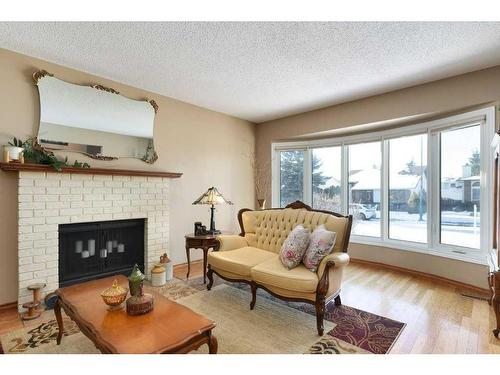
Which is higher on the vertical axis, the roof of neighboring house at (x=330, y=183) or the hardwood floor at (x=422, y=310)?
the roof of neighboring house at (x=330, y=183)

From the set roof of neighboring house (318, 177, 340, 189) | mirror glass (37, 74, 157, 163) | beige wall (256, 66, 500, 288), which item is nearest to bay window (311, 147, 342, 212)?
roof of neighboring house (318, 177, 340, 189)

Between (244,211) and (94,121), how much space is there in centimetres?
229

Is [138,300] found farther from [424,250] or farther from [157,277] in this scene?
[424,250]

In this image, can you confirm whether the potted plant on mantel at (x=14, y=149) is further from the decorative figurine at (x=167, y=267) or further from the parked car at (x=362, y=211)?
the parked car at (x=362, y=211)

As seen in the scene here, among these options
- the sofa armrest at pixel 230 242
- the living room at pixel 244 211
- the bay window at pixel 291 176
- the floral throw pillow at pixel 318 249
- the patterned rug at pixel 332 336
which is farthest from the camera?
the bay window at pixel 291 176

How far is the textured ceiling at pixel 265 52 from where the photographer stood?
223 centimetres

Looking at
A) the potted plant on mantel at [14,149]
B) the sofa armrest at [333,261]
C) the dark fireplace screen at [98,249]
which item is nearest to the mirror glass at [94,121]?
the potted plant on mantel at [14,149]

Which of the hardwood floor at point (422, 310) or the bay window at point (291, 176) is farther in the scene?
the bay window at point (291, 176)

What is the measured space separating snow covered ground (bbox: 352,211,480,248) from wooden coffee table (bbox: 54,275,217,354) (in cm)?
352

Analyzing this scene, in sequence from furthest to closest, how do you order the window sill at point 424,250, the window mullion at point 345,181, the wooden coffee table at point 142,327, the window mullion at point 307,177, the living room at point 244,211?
1. the window mullion at point 307,177
2. the window mullion at point 345,181
3. the window sill at point 424,250
4. the living room at point 244,211
5. the wooden coffee table at point 142,327

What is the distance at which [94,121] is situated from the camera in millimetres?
3180

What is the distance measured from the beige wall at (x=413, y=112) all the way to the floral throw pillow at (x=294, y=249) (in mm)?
2164

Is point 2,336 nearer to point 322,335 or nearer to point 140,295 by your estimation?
point 140,295

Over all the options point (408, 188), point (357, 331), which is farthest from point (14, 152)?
point (408, 188)
